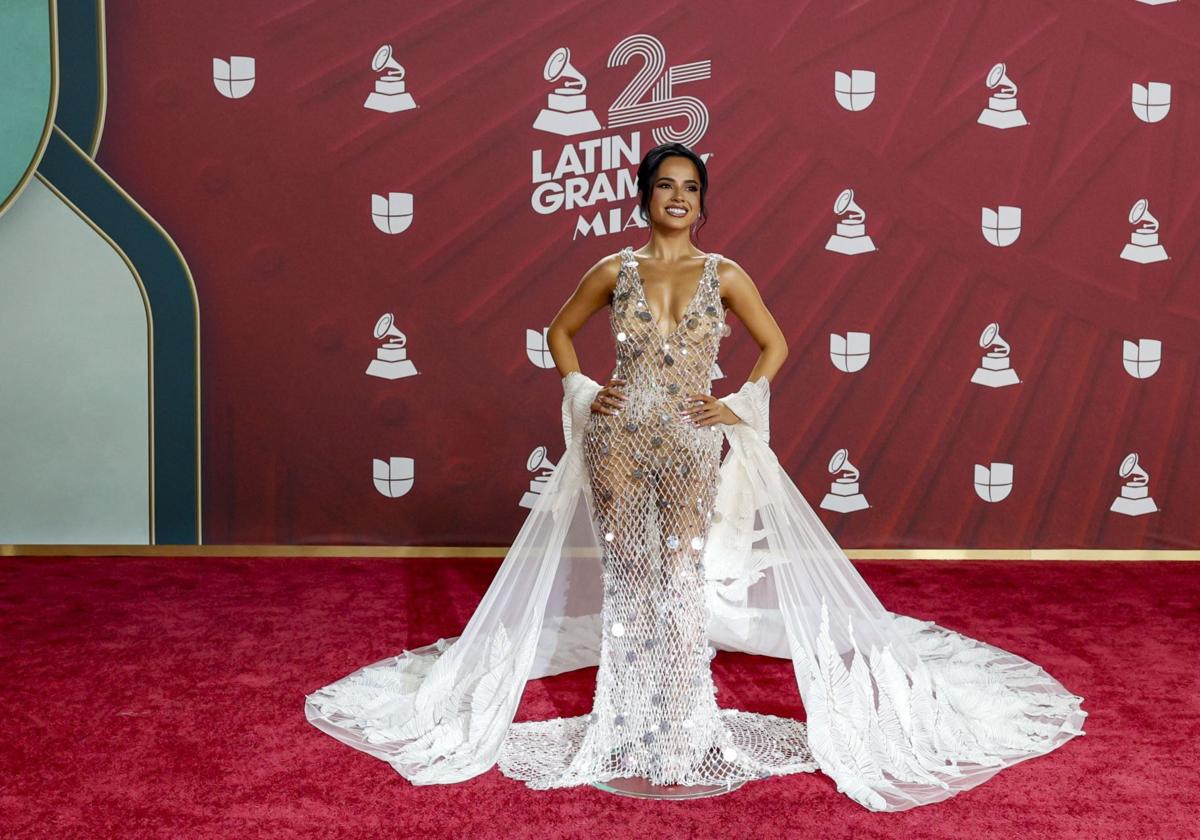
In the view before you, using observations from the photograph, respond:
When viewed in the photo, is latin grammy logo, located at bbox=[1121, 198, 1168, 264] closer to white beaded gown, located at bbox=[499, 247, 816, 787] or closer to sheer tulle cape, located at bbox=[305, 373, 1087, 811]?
sheer tulle cape, located at bbox=[305, 373, 1087, 811]

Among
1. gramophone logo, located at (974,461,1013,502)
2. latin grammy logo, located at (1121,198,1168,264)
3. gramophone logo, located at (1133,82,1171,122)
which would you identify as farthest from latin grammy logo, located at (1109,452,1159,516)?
gramophone logo, located at (1133,82,1171,122)

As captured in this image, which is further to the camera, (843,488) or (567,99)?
(843,488)

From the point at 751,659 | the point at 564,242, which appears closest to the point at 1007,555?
the point at 751,659

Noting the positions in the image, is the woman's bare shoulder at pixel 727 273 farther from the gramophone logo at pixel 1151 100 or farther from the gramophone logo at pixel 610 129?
the gramophone logo at pixel 1151 100

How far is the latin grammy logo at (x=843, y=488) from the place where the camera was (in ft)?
17.7

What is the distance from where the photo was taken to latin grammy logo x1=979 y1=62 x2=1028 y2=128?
523 centimetres

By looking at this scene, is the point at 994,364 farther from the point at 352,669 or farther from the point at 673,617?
the point at 352,669

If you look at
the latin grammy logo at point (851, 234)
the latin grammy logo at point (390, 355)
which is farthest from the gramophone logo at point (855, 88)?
the latin grammy logo at point (390, 355)

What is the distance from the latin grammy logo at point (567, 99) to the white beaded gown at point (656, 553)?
2470 mm

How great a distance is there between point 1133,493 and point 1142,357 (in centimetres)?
63

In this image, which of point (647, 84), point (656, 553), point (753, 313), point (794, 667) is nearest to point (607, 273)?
point (753, 313)

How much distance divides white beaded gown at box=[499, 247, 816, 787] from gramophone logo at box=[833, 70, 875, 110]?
267 centimetres

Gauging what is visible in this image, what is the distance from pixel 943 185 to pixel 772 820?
3.51 meters

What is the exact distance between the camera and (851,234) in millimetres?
5289
